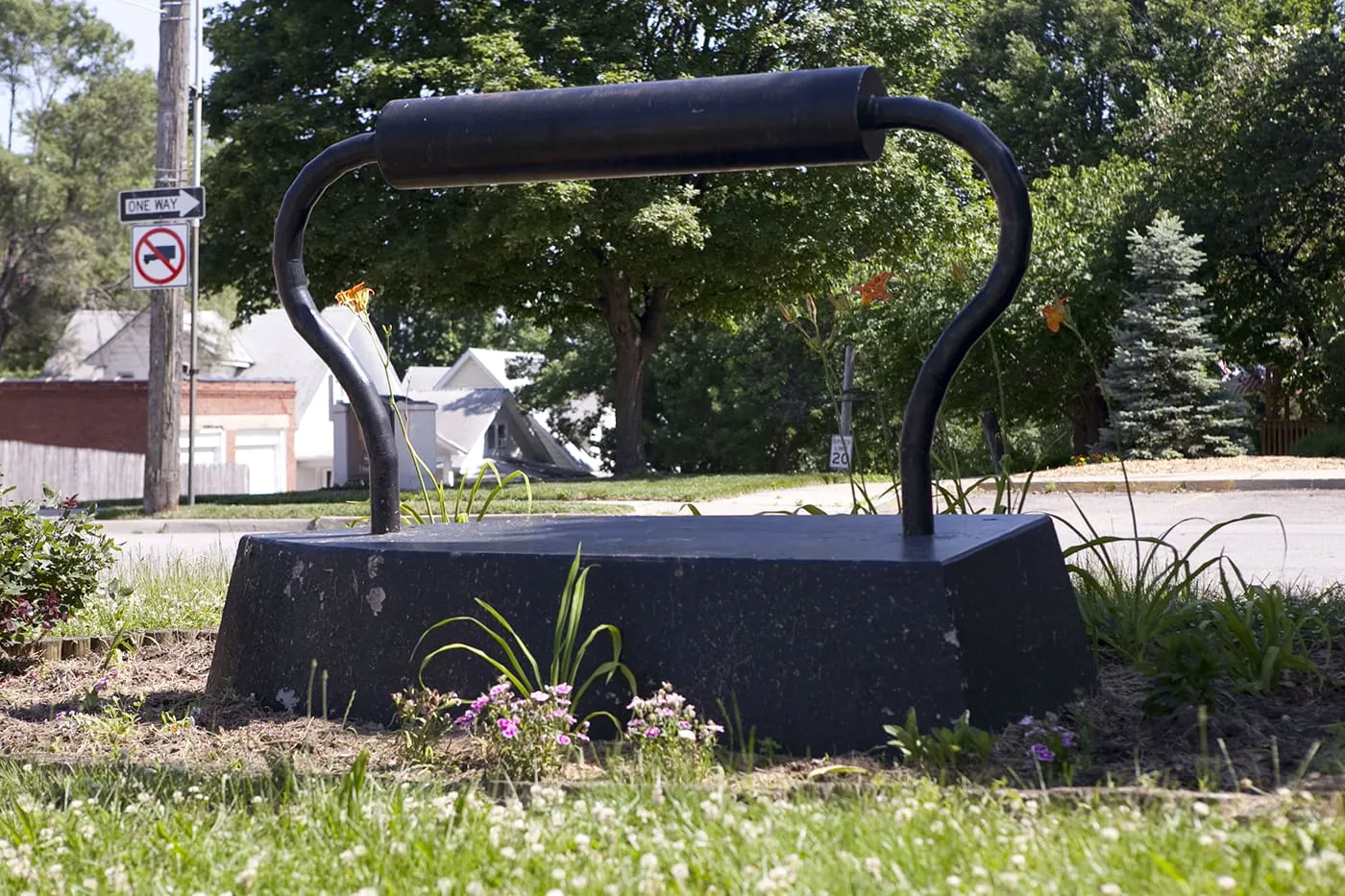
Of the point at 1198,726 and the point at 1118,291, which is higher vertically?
the point at 1118,291

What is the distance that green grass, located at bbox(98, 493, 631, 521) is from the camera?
1517 centimetres

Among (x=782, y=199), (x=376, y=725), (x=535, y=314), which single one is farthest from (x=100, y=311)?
(x=376, y=725)

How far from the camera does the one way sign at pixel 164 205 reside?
13891 mm

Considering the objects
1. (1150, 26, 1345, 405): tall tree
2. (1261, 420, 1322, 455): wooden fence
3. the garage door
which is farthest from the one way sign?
the garage door

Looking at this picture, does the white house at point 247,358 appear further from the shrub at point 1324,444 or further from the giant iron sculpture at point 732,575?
the giant iron sculpture at point 732,575

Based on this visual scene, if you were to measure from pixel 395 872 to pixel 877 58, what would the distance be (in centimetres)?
2442

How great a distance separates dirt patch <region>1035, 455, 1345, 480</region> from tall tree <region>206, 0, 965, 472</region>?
7553 millimetres

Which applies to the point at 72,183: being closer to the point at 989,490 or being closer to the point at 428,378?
the point at 428,378

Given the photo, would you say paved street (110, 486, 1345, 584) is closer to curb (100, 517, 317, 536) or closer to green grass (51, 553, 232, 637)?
curb (100, 517, 317, 536)

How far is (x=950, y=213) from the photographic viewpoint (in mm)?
26156

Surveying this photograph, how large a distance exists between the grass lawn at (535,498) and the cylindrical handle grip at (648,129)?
9.74 metres

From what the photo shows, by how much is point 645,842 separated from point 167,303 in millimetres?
14296

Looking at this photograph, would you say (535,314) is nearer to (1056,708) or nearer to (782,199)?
(782,199)

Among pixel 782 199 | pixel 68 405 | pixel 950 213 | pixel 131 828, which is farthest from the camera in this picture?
pixel 68 405
